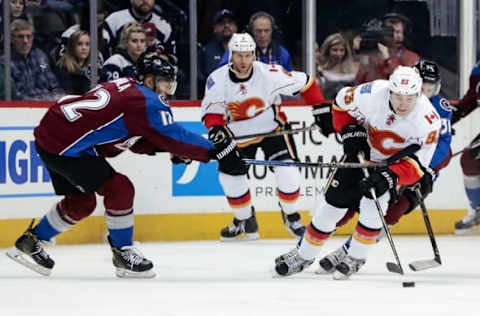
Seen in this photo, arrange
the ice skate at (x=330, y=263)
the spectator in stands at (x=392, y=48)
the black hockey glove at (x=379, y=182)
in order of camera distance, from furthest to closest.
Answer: the spectator in stands at (x=392, y=48) → the ice skate at (x=330, y=263) → the black hockey glove at (x=379, y=182)

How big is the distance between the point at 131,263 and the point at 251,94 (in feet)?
5.94

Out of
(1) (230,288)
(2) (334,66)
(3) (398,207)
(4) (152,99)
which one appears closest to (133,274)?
→ (1) (230,288)

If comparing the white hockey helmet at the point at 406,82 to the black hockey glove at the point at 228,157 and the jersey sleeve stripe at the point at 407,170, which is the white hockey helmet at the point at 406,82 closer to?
the jersey sleeve stripe at the point at 407,170

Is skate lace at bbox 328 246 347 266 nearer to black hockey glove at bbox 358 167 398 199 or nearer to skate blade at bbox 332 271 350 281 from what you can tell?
skate blade at bbox 332 271 350 281

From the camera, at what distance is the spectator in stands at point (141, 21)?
767 cm

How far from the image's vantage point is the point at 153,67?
215 inches

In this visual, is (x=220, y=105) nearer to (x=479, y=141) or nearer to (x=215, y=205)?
(x=215, y=205)

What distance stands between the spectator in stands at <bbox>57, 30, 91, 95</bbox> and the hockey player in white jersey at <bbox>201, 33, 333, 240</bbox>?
88 centimetres

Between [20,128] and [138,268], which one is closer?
[138,268]

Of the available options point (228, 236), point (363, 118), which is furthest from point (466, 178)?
point (363, 118)

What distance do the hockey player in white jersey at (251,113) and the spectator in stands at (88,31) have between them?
0.86 m

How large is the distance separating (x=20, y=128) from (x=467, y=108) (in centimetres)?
251

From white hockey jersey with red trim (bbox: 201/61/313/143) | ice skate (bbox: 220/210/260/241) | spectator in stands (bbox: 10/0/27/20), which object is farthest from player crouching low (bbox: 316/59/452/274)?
spectator in stands (bbox: 10/0/27/20)

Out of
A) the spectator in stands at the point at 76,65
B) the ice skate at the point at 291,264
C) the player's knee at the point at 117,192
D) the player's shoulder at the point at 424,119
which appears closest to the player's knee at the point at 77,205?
the player's knee at the point at 117,192
